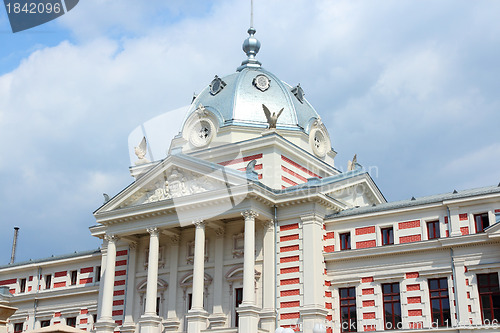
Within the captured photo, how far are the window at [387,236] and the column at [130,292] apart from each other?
55.3ft

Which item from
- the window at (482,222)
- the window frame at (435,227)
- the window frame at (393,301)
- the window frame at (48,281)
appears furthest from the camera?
the window frame at (48,281)

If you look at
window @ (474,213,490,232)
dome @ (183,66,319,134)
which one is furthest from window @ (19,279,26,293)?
window @ (474,213,490,232)

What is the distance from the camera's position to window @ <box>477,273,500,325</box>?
32.4 metres

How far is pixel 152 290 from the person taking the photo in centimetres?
3919

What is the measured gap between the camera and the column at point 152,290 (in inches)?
1521

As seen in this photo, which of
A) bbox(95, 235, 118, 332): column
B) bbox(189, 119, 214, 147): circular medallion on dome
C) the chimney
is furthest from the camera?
the chimney

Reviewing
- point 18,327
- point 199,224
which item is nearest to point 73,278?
point 18,327

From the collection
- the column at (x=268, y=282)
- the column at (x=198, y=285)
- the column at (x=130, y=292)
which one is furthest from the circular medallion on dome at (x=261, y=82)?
the column at (x=130, y=292)

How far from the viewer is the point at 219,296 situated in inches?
1529

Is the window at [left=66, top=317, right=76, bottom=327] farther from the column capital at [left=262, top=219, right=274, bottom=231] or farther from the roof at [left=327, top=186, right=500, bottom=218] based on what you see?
the roof at [left=327, top=186, right=500, bottom=218]

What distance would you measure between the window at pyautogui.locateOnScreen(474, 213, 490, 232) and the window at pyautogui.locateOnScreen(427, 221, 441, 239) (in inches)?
85.9

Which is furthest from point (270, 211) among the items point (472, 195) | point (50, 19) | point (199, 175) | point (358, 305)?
point (50, 19)

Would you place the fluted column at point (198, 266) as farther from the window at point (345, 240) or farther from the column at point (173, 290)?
the window at point (345, 240)

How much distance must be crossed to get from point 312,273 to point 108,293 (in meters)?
13.7
